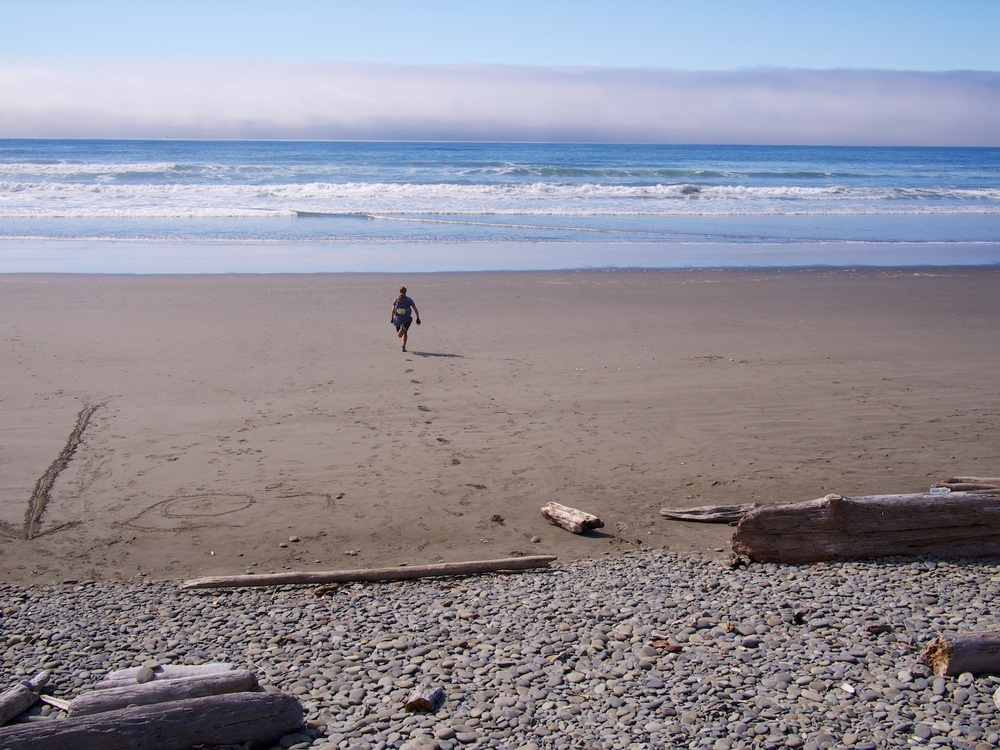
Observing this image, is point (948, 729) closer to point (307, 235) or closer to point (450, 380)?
point (450, 380)

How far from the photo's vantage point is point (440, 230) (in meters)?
27.9

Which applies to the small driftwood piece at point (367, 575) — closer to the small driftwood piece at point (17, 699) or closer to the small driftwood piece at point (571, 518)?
the small driftwood piece at point (571, 518)

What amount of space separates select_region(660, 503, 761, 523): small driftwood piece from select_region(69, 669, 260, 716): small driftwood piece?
413cm

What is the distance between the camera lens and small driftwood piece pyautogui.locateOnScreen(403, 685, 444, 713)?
15.2 feet

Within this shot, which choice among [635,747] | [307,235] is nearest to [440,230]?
[307,235]

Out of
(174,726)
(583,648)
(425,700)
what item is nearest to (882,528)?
(583,648)

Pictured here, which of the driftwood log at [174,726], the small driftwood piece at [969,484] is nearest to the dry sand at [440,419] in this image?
the small driftwood piece at [969,484]

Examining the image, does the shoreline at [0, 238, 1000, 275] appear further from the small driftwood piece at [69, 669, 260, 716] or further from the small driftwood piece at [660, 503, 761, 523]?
the small driftwood piece at [69, 669, 260, 716]

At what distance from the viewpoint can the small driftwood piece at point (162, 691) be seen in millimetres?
4266

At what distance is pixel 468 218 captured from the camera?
31.4 m

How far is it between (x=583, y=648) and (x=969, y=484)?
13.4 ft

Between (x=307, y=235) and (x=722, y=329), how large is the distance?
1551 cm

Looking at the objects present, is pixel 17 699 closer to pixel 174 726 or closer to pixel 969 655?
pixel 174 726

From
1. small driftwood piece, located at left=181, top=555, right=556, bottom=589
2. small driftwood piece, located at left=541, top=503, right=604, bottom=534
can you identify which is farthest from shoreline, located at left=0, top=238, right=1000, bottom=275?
small driftwood piece, located at left=181, top=555, right=556, bottom=589
